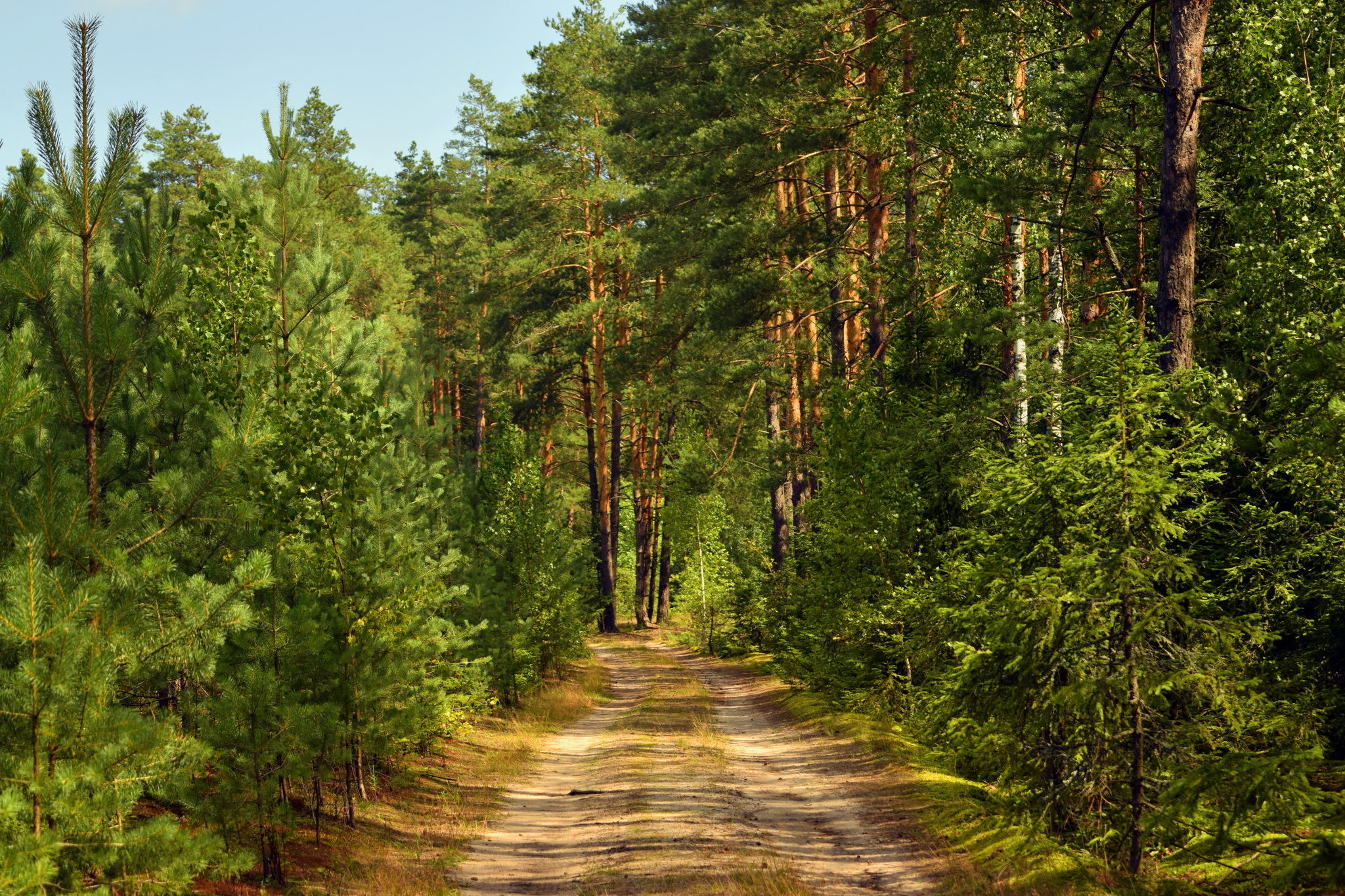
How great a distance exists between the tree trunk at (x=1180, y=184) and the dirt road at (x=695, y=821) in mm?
5533

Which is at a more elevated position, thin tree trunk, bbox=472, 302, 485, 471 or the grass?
thin tree trunk, bbox=472, 302, 485, 471

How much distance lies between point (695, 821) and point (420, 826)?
323 centimetres

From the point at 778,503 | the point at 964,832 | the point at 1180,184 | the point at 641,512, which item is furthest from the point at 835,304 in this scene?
the point at 641,512

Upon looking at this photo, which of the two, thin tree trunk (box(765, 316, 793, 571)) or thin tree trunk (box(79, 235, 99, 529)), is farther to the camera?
thin tree trunk (box(765, 316, 793, 571))

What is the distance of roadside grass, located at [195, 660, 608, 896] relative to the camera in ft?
26.7

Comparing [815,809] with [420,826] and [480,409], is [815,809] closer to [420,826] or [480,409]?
[420,826]

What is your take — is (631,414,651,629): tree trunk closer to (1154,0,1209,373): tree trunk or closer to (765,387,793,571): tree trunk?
(765,387,793,571): tree trunk

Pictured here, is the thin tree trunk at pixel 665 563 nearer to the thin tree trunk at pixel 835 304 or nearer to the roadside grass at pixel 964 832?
the thin tree trunk at pixel 835 304

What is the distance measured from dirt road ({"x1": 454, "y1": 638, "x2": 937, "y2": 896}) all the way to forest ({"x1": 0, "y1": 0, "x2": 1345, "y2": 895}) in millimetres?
1464

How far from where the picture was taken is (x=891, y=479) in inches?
537

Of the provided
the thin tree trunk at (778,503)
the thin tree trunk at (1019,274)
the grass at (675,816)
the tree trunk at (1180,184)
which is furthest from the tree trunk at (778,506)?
the tree trunk at (1180,184)


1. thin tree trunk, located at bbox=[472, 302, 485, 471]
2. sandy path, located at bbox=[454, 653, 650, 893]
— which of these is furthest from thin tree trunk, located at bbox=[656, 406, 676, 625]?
sandy path, located at bbox=[454, 653, 650, 893]

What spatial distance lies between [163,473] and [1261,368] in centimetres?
963

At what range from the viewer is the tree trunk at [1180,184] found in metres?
8.89
